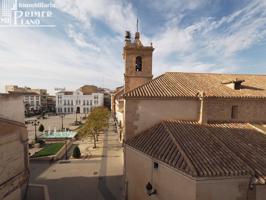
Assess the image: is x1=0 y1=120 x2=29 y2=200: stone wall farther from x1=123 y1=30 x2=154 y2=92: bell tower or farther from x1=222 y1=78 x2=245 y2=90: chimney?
x1=222 y1=78 x2=245 y2=90: chimney

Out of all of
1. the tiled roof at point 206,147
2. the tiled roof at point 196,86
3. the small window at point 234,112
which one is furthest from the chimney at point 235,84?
the tiled roof at point 206,147

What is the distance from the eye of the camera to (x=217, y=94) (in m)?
13.0

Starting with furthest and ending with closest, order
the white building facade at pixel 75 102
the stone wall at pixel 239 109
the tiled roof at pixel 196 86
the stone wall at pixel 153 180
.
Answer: the white building facade at pixel 75 102 → the stone wall at pixel 239 109 → the tiled roof at pixel 196 86 → the stone wall at pixel 153 180

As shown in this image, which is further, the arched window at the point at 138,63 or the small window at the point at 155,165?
the arched window at the point at 138,63

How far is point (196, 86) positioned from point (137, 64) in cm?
584

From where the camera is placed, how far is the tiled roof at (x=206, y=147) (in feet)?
25.6

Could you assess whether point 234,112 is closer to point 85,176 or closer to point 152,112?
point 152,112

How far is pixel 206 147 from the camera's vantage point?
9.27 metres

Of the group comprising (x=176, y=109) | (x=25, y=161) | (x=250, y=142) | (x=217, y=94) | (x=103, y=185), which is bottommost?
(x=103, y=185)

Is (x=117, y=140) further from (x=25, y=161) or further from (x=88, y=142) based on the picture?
(x=25, y=161)

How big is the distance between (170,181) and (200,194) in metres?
1.47

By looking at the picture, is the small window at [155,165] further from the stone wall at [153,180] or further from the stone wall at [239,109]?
the stone wall at [239,109]

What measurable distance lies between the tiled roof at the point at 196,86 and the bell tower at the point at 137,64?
2.24m

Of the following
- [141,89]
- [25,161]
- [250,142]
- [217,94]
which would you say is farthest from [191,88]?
[25,161]
